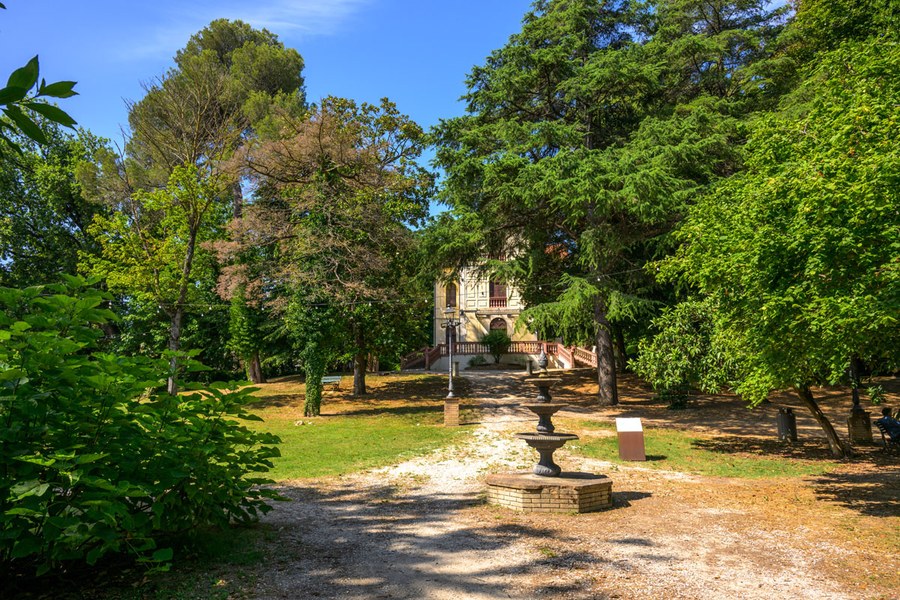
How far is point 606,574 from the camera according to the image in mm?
5984

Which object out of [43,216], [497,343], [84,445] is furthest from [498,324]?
[84,445]

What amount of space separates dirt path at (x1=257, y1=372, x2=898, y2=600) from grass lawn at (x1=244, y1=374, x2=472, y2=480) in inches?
94.6

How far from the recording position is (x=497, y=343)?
4178cm

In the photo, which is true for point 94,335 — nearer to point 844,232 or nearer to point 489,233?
point 844,232

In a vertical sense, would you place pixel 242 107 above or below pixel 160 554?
above

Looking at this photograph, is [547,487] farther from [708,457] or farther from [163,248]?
[163,248]

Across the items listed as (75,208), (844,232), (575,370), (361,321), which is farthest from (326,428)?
(75,208)

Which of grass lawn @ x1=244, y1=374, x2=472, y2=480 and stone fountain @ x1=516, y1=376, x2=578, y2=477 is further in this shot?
grass lawn @ x1=244, y1=374, x2=472, y2=480

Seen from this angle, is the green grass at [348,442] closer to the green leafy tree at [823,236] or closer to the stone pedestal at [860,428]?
the green leafy tree at [823,236]

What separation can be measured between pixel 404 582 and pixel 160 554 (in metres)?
2.26

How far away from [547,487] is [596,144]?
19.5m

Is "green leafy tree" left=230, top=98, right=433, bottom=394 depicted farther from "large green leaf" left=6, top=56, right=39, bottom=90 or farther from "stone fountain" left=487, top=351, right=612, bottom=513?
"large green leaf" left=6, top=56, right=39, bottom=90

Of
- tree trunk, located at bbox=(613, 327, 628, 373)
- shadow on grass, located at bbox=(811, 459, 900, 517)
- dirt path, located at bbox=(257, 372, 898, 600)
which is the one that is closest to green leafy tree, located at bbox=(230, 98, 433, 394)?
tree trunk, located at bbox=(613, 327, 628, 373)

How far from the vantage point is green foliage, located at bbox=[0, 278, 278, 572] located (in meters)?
4.36
